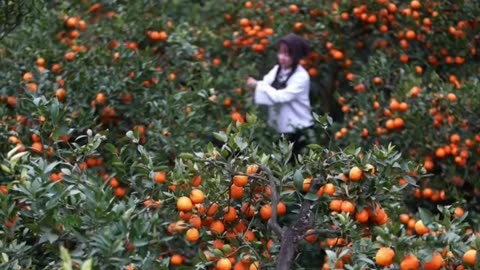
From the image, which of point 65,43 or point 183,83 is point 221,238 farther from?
point 65,43

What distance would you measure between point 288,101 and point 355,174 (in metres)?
2.72

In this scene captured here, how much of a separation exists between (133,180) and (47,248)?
0.44 m

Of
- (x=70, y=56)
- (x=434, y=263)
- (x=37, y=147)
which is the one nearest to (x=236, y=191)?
(x=434, y=263)

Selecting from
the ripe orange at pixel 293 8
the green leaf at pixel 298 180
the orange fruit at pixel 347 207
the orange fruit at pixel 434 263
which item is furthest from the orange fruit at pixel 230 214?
the ripe orange at pixel 293 8

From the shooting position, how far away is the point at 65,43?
5.32 metres

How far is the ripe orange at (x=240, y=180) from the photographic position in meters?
2.65

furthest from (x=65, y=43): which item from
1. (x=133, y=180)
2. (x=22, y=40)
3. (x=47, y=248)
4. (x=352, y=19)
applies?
(x=47, y=248)

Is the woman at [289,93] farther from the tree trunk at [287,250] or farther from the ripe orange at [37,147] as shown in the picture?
the tree trunk at [287,250]

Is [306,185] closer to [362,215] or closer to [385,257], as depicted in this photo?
[362,215]

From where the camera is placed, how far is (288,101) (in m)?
5.30

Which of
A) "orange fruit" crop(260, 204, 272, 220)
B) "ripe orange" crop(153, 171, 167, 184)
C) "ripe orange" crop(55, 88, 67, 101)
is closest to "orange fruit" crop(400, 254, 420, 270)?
"orange fruit" crop(260, 204, 272, 220)

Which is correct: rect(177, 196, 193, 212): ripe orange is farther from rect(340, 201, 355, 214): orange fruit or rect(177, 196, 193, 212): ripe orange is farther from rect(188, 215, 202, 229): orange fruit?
rect(340, 201, 355, 214): orange fruit

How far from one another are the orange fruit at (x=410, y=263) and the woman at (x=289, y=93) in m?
2.89

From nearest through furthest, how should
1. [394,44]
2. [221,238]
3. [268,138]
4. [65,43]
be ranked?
[221,238] < [268,138] < [65,43] < [394,44]
